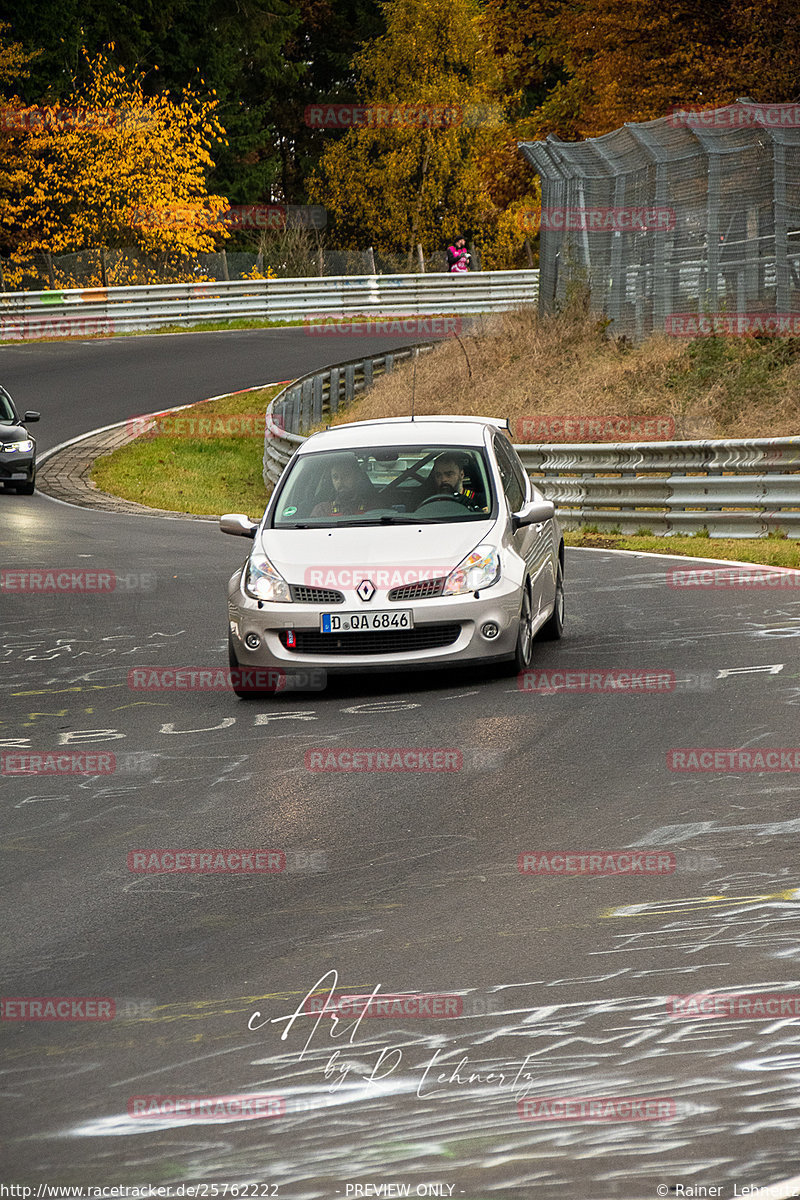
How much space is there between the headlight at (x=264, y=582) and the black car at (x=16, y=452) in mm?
15113

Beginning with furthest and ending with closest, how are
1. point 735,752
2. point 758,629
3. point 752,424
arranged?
point 752,424 < point 758,629 < point 735,752

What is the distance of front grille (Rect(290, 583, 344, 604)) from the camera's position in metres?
9.93

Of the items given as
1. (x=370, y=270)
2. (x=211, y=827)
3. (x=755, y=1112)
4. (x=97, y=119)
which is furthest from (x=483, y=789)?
(x=97, y=119)

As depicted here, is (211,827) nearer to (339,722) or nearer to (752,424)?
(339,722)

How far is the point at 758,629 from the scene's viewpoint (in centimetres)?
1176

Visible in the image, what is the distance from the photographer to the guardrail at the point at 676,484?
17875mm

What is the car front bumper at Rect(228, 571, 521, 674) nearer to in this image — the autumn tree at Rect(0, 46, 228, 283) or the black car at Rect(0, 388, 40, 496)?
the black car at Rect(0, 388, 40, 496)

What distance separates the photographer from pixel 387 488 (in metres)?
11.0

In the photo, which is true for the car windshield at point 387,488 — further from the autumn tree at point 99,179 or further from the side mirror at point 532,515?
the autumn tree at point 99,179

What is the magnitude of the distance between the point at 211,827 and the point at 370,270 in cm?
4542

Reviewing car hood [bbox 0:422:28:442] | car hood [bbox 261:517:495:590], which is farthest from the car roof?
car hood [bbox 0:422:28:442]

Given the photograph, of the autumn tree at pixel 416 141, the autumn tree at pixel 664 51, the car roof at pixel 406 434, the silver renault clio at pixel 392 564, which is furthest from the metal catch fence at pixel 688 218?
the autumn tree at pixel 416 141

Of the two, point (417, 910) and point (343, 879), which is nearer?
point (417, 910)

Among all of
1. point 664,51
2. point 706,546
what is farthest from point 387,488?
point 664,51
